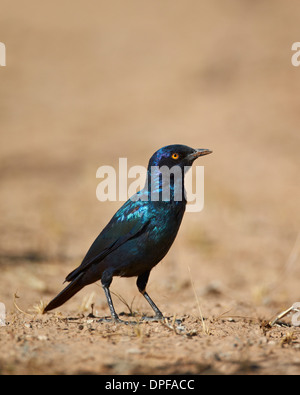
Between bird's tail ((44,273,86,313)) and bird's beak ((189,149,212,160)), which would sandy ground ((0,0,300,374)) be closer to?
bird's tail ((44,273,86,313))

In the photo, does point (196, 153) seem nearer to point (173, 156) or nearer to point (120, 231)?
point (173, 156)

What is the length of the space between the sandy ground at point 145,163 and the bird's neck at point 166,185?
2.42 feet

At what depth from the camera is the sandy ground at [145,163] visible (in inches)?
150

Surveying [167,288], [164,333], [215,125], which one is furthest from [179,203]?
[215,125]

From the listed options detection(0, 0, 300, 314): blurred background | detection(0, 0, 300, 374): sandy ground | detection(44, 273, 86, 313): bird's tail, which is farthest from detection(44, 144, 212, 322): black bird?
detection(0, 0, 300, 314): blurred background

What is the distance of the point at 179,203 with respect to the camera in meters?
4.48

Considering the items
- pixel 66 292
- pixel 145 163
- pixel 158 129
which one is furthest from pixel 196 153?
pixel 158 129

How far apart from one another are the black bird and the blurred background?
1.98ft

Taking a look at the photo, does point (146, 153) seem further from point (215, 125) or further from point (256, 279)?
point (256, 279)

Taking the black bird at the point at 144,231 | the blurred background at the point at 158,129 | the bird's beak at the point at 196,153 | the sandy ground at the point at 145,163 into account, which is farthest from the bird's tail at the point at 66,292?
the bird's beak at the point at 196,153

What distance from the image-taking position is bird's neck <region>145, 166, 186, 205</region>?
4504 millimetres

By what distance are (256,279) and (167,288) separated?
1.46 m

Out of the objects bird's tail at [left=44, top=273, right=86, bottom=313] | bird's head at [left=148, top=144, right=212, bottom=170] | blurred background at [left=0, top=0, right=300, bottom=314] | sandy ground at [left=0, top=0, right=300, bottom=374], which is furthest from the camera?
blurred background at [left=0, top=0, right=300, bottom=314]

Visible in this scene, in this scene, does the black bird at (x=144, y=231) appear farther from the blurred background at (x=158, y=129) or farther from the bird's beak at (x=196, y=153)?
the blurred background at (x=158, y=129)
